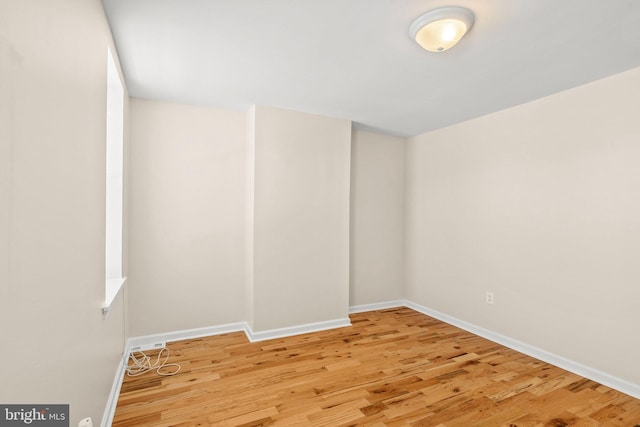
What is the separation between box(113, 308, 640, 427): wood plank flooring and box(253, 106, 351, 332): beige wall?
43 centimetres

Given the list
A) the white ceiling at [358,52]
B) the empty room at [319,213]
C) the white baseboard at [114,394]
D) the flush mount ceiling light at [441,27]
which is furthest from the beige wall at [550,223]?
the white baseboard at [114,394]

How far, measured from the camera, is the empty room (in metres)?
1.15

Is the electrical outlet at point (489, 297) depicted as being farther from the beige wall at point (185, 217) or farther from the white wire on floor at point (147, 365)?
the white wire on floor at point (147, 365)

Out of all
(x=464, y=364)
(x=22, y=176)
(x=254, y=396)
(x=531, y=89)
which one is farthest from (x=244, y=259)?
(x=531, y=89)

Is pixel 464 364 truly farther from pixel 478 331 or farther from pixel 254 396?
pixel 254 396

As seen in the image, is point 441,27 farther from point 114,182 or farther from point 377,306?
point 377,306

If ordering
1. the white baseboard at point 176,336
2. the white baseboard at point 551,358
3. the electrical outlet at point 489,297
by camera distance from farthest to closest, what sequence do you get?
the electrical outlet at point 489,297 → the white baseboard at point 176,336 → the white baseboard at point 551,358

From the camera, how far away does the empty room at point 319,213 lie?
1146 mm

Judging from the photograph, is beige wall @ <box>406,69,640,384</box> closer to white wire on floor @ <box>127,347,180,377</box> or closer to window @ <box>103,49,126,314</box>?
white wire on floor @ <box>127,347,180,377</box>

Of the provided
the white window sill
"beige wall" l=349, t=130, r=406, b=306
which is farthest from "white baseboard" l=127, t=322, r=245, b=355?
"beige wall" l=349, t=130, r=406, b=306

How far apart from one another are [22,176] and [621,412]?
3.42 metres

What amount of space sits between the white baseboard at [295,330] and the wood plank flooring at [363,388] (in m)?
0.10

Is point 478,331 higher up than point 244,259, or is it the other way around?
point 244,259

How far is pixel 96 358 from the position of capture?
5.30ft
